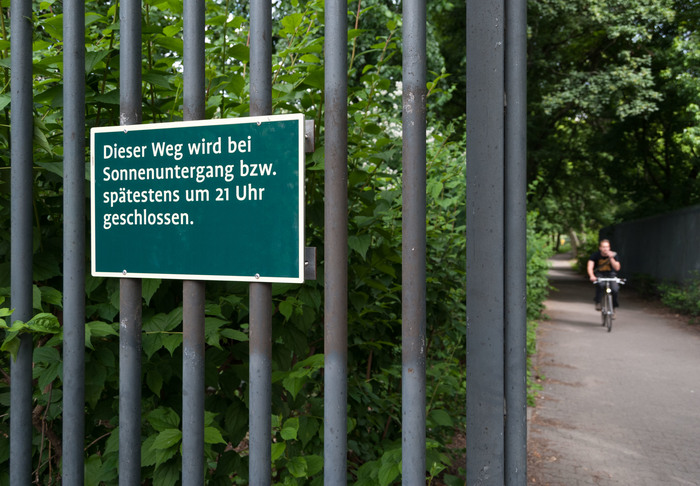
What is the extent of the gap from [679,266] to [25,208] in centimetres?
1990

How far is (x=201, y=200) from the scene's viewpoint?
188 centimetres

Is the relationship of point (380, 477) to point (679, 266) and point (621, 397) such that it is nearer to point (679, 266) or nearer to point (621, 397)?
point (621, 397)

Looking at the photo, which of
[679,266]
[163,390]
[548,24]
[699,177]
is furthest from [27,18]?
[699,177]

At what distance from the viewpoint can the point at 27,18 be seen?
2.05 meters

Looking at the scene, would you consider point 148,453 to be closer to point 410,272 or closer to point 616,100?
point 410,272

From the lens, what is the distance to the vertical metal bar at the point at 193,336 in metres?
1.89

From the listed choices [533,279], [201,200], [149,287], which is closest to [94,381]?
[149,287]

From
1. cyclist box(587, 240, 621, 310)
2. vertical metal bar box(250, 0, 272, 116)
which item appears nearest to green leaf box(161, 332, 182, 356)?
vertical metal bar box(250, 0, 272, 116)

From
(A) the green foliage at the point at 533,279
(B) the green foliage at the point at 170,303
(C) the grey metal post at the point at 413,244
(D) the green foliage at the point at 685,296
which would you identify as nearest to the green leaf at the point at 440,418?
(B) the green foliage at the point at 170,303

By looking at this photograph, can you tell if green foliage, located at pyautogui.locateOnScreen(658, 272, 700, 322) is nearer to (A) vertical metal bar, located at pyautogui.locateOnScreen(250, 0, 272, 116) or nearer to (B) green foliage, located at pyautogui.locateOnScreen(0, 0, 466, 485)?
(B) green foliage, located at pyautogui.locateOnScreen(0, 0, 466, 485)

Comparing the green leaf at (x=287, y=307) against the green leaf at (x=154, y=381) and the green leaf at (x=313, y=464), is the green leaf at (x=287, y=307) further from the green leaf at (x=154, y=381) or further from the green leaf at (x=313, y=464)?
the green leaf at (x=313, y=464)

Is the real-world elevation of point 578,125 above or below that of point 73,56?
above

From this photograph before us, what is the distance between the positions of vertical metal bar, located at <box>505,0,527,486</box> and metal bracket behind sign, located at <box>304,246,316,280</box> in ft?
1.85

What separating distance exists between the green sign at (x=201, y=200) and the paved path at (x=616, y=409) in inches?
146
